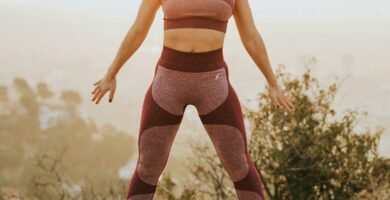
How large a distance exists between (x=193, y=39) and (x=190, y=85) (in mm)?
222

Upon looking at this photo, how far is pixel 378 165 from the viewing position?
610 cm

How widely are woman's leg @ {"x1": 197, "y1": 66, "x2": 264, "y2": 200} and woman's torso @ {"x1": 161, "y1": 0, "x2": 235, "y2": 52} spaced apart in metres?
0.18

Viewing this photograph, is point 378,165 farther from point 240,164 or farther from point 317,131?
point 240,164

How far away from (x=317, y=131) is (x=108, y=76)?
11.7ft

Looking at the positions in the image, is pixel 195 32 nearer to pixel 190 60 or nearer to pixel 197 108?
pixel 190 60

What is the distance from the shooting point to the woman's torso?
2.54 metres

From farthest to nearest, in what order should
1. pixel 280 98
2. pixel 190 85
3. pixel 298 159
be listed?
pixel 298 159 < pixel 280 98 < pixel 190 85

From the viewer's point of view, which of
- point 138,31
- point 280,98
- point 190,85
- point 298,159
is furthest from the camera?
point 298,159

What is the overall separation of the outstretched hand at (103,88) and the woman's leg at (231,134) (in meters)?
0.46

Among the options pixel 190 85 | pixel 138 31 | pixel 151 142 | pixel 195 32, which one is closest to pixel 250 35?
pixel 195 32

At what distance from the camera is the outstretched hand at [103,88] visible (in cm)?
267

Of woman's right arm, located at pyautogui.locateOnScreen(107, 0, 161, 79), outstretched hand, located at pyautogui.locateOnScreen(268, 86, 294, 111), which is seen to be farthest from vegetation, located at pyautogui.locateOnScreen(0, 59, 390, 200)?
woman's right arm, located at pyautogui.locateOnScreen(107, 0, 161, 79)

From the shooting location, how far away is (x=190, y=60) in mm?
2537

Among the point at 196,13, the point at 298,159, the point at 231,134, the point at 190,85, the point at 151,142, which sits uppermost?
the point at 196,13
